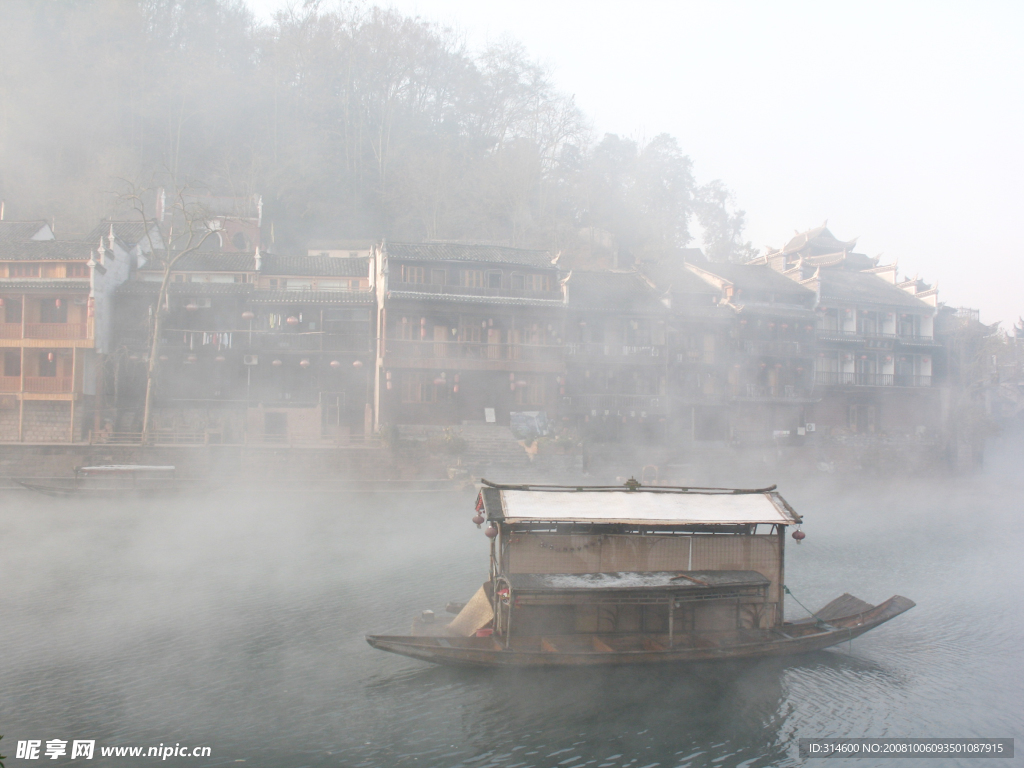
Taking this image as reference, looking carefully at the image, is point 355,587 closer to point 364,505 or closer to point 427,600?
point 427,600

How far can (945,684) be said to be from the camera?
487 inches

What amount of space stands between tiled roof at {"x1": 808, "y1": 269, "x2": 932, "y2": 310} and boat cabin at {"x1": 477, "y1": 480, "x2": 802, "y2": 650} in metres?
33.5

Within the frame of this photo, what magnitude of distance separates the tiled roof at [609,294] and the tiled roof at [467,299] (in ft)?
5.95

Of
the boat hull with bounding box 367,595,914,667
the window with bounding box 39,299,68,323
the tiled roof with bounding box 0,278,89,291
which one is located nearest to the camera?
the boat hull with bounding box 367,595,914,667

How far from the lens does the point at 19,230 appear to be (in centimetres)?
3309

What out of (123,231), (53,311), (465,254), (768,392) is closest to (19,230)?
(123,231)

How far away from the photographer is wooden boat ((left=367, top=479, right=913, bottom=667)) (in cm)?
1121

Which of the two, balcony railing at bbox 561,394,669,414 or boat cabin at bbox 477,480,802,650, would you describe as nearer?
boat cabin at bbox 477,480,802,650

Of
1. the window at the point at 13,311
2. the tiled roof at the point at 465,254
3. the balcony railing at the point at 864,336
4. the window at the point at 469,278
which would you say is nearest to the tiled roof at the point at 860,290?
the balcony railing at the point at 864,336

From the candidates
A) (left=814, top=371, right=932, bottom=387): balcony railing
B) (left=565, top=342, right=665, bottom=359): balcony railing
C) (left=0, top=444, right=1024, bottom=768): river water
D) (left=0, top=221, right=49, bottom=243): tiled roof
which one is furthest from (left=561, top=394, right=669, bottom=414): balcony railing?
(left=0, top=221, right=49, bottom=243): tiled roof

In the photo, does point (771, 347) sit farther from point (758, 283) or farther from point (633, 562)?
point (633, 562)

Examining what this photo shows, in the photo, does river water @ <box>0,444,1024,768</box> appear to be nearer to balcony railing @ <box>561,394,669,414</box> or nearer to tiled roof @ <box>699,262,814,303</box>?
balcony railing @ <box>561,394,669,414</box>

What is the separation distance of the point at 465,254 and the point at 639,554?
23855mm

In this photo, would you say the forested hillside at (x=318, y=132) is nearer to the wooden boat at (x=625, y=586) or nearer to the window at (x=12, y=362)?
the window at (x=12, y=362)
